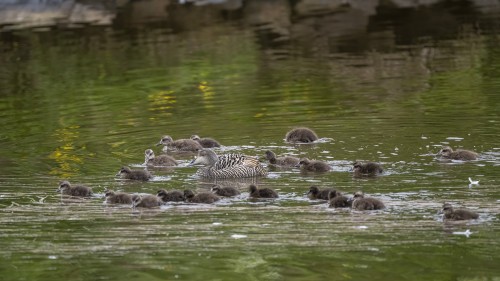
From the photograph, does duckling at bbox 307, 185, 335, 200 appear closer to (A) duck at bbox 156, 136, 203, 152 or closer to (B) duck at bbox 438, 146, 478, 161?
(B) duck at bbox 438, 146, 478, 161

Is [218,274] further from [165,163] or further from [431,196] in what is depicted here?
[165,163]

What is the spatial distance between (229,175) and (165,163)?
1306 mm

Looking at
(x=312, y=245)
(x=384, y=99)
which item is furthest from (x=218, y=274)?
(x=384, y=99)

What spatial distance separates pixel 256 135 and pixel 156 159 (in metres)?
2.74

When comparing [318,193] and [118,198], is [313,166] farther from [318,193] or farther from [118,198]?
[118,198]

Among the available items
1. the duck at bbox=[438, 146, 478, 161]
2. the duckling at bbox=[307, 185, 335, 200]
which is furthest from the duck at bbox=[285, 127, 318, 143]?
the duckling at bbox=[307, 185, 335, 200]

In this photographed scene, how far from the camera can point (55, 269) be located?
11914 mm

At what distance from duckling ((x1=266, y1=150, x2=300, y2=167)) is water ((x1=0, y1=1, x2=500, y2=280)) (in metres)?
0.56

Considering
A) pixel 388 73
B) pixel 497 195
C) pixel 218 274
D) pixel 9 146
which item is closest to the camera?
pixel 218 274

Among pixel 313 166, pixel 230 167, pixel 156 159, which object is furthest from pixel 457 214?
pixel 156 159

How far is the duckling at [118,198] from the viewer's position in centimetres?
1470

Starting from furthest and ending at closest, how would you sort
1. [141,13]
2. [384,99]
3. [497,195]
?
[141,13], [384,99], [497,195]

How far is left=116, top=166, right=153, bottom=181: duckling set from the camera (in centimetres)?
1642

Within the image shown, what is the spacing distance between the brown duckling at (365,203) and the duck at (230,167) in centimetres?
312
